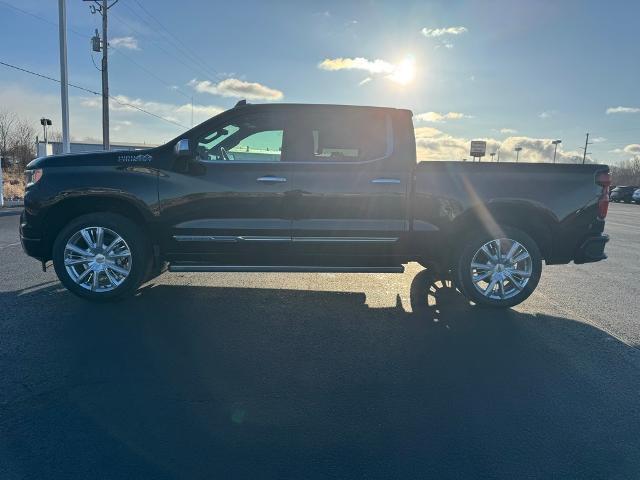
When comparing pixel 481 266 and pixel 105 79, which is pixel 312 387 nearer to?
pixel 481 266

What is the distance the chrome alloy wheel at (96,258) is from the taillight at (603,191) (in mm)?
4965

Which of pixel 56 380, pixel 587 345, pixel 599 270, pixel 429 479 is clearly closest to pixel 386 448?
pixel 429 479

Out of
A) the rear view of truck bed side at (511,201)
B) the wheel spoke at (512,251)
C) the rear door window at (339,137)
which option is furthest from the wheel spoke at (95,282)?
the wheel spoke at (512,251)

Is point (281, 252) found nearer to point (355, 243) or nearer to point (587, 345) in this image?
point (355, 243)

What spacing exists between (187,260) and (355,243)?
180cm

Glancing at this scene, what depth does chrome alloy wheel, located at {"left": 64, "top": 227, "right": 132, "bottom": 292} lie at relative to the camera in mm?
4668

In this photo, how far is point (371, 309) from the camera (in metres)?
4.81

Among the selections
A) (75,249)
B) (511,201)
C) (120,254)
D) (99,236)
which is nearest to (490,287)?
(511,201)

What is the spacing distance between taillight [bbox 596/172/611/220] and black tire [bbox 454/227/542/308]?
30.3 inches

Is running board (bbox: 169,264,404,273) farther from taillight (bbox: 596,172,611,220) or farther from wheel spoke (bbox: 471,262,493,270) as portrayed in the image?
taillight (bbox: 596,172,611,220)

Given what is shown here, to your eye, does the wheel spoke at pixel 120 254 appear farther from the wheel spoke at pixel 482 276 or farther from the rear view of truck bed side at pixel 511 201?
the wheel spoke at pixel 482 276

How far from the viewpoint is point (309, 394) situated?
2.99m

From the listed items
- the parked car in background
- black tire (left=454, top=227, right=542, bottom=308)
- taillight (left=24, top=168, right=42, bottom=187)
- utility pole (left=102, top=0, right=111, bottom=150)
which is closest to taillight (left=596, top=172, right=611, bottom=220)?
black tire (left=454, top=227, right=542, bottom=308)

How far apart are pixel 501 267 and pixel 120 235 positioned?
4.02 metres
